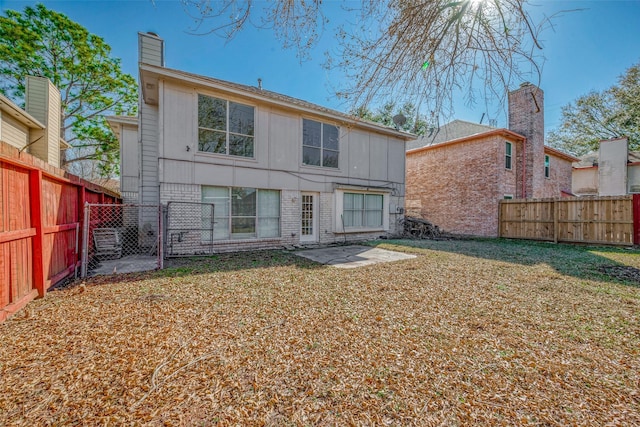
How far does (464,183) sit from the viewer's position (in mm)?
14742

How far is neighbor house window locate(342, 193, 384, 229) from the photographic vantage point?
11.1 metres

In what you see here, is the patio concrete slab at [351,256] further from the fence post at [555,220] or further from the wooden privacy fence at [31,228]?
the fence post at [555,220]

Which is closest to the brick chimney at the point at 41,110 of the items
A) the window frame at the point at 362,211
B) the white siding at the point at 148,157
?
the white siding at the point at 148,157

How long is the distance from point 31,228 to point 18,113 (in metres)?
7.24

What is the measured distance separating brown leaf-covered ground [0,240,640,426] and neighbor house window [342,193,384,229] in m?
6.42

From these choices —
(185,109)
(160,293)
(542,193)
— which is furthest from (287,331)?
(542,193)

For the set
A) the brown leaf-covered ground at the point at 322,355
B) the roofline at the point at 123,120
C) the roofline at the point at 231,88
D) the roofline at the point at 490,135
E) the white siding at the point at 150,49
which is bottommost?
the brown leaf-covered ground at the point at 322,355

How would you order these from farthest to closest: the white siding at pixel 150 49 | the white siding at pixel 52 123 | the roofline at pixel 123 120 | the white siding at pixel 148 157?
1. the roofline at pixel 123 120
2. the white siding at pixel 52 123
3. the white siding at pixel 148 157
4. the white siding at pixel 150 49

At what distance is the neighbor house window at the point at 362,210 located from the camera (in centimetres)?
1115

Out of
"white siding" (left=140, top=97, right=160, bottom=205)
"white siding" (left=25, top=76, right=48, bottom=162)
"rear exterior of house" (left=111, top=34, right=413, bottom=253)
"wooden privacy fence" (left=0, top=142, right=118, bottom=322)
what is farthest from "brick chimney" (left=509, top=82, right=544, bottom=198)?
"white siding" (left=25, top=76, right=48, bottom=162)

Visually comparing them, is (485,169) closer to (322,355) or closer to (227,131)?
(227,131)

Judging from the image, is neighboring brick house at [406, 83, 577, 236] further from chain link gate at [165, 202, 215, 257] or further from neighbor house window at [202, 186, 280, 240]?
chain link gate at [165, 202, 215, 257]

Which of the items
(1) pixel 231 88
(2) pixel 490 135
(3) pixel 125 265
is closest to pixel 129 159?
(1) pixel 231 88

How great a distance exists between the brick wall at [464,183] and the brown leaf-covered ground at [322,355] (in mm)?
9741
